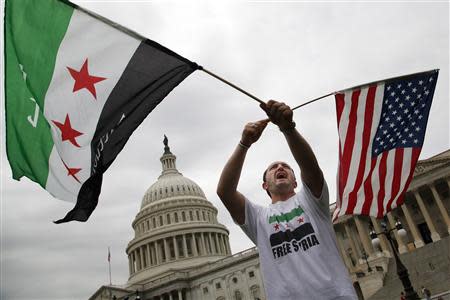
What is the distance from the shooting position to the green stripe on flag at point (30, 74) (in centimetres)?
585

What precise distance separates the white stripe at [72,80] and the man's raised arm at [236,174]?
84.1 inches

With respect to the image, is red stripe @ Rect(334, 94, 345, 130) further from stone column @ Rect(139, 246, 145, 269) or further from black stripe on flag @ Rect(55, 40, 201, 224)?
stone column @ Rect(139, 246, 145, 269)

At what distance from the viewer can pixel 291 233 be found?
4219mm

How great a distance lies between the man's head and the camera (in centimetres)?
465

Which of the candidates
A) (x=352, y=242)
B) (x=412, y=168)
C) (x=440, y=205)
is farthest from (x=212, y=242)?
(x=412, y=168)

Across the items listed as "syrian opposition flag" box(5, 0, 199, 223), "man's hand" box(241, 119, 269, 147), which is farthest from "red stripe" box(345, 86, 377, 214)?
"syrian opposition flag" box(5, 0, 199, 223)

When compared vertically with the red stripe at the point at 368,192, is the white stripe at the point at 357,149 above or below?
above

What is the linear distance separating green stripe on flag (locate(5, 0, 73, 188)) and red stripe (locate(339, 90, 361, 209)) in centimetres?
437

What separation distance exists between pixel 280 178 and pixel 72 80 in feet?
10.6

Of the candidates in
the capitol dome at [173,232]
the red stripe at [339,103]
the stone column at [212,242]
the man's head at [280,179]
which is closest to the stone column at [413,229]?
the capitol dome at [173,232]

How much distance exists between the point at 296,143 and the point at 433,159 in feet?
198

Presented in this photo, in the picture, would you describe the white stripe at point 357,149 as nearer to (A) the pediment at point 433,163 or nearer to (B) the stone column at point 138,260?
(A) the pediment at point 433,163

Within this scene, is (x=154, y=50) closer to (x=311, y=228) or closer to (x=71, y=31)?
(x=71, y=31)

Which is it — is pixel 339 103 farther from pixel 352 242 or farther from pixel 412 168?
pixel 352 242
